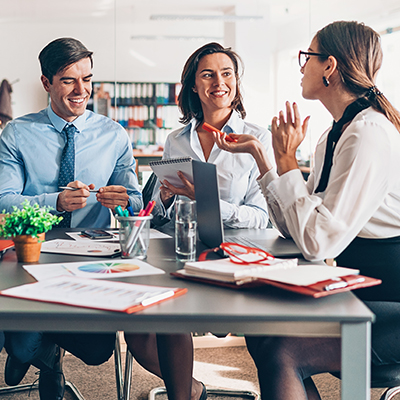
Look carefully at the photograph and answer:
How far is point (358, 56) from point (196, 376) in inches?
63.2

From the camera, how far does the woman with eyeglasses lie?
112 centimetres

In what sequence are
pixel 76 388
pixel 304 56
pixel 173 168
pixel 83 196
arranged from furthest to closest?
pixel 76 388 < pixel 83 196 < pixel 173 168 < pixel 304 56

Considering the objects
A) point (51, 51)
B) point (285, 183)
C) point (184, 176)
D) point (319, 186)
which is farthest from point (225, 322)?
point (51, 51)

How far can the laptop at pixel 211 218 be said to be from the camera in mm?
1274

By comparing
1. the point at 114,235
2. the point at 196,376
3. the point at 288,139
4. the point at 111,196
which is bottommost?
the point at 196,376

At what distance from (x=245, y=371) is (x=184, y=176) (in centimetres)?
118

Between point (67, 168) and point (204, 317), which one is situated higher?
point (67, 168)

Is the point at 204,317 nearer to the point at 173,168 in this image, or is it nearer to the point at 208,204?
the point at 208,204

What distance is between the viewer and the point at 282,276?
0.97 metres

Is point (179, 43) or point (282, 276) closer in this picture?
point (282, 276)

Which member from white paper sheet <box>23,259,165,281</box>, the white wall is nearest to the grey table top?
white paper sheet <box>23,259,165,281</box>

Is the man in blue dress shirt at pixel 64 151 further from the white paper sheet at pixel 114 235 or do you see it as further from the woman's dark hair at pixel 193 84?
the woman's dark hair at pixel 193 84

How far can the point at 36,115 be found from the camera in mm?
2283

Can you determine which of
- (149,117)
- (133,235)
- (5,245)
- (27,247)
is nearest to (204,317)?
(133,235)
